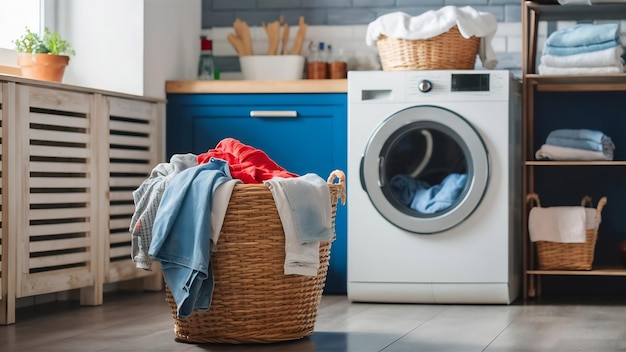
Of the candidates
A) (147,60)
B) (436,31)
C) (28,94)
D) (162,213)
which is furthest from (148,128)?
(162,213)

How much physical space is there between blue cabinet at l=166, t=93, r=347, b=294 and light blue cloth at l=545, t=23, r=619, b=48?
0.94 meters

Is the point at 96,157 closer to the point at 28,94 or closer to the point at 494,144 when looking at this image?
the point at 28,94

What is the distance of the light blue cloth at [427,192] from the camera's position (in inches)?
158

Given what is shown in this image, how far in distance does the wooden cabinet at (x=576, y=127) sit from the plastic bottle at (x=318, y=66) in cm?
92

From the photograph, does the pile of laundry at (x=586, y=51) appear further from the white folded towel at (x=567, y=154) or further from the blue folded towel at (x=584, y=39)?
the white folded towel at (x=567, y=154)

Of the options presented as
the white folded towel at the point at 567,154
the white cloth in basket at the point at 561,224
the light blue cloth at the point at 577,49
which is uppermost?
the light blue cloth at the point at 577,49

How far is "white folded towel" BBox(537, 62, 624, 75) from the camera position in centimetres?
407

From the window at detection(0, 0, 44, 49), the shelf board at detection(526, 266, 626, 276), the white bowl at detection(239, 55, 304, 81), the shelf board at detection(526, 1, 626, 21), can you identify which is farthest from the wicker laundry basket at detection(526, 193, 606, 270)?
the window at detection(0, 0, 44, 49)

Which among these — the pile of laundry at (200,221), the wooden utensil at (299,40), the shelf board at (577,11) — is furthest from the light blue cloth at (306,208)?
the wooden utensil at (299,40)

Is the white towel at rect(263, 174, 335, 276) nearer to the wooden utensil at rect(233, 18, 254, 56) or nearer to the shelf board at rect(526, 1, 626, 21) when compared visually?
the shelf board at rect(526, 1, 626, 21)

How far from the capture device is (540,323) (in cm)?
341

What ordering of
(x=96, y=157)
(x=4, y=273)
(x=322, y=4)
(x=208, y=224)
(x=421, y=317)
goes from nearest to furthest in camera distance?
(x=208, y=224) → (x=4, y=273) → (x=421, y=317) → (x=96, y=157) → (x=322, y=4)

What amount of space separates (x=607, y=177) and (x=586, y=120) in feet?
0.88

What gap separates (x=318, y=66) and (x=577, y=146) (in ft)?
4.01
